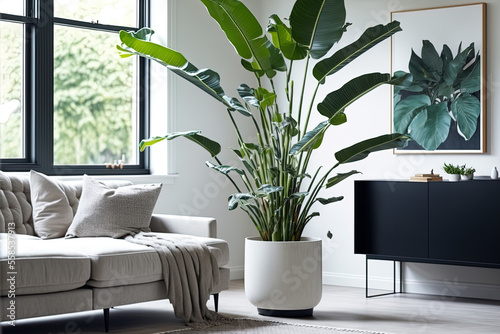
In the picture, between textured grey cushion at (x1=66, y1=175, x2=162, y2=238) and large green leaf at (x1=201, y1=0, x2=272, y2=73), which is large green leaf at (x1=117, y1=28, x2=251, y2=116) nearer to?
large green leaf at (x1=201, y1=0, x2=272, y2=73)

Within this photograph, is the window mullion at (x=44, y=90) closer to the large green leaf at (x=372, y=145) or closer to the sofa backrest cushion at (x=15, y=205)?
the sofa backrest cushion at (x=15, y=205)

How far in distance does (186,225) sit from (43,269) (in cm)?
133

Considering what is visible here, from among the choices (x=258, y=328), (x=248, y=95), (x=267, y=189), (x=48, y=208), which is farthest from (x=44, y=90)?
(x=258, y=328)

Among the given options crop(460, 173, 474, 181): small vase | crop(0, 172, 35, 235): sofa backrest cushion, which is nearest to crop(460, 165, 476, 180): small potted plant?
crop(460, 173, 474, 181): small vase

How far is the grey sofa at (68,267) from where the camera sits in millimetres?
3682

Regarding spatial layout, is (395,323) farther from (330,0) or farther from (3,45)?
(3,45)

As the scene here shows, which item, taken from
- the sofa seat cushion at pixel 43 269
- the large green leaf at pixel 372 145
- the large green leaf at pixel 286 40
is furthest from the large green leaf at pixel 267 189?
the sofa seat cushion at pixel 43 269

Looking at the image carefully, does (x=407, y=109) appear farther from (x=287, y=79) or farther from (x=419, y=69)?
(x=287, y=79)

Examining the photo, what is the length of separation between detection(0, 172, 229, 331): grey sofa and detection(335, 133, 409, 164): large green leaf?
3.13 feet

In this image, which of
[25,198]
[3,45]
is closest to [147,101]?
[3,45]

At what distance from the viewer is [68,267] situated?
12.7 feet

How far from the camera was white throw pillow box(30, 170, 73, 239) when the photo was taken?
4609 mm

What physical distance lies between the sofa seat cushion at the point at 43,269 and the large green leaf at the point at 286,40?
5.83 feet

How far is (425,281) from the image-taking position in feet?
18.6
